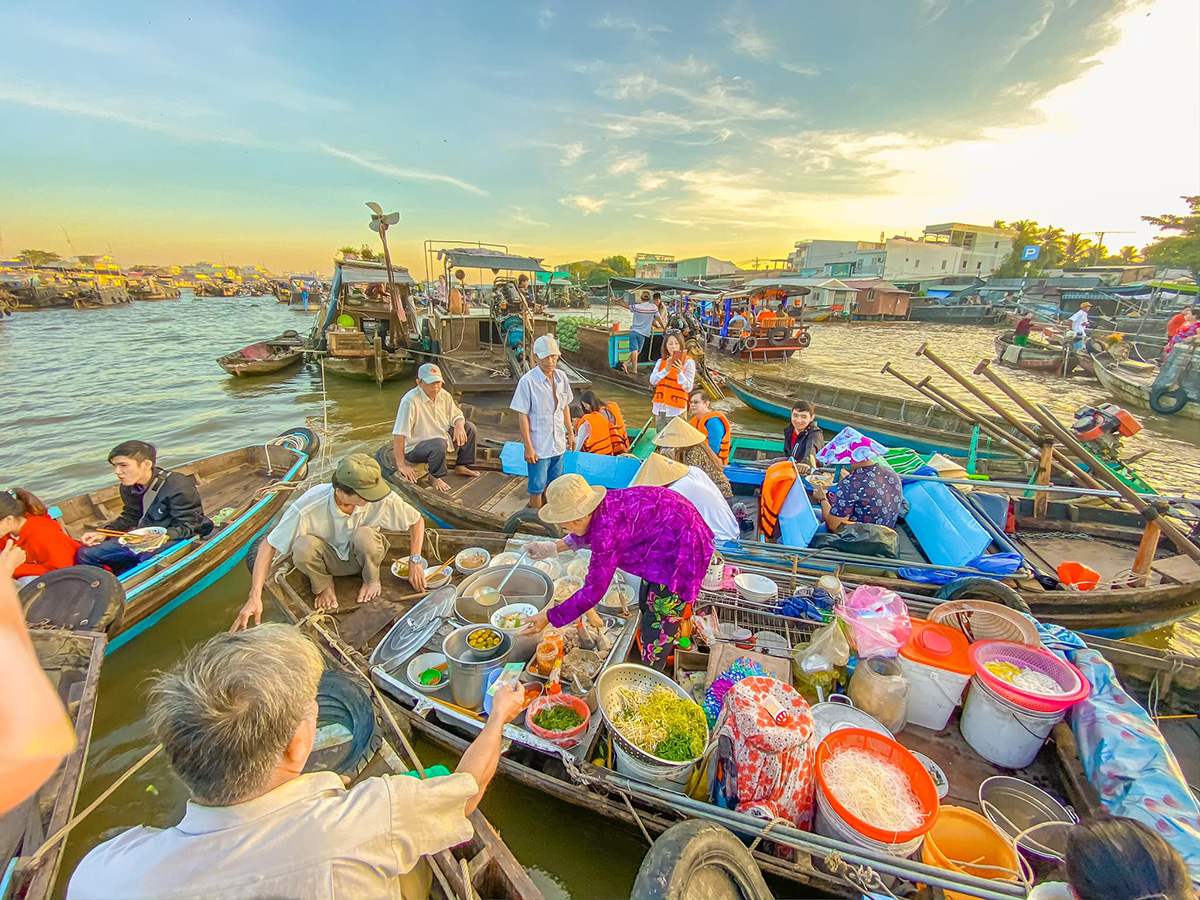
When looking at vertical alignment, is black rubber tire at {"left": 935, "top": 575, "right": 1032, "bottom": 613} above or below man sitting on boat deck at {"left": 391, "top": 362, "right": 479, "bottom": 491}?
below

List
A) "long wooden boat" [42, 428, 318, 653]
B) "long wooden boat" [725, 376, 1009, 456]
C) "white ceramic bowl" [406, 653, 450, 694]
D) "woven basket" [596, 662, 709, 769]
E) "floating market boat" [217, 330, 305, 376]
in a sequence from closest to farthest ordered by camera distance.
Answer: "woven basket" [596, 662, 709, 769]
"white ceramic bowl" [406, 653, 450, 694]
"long wooden boat" [42, 428, 318, 653]
"long wooden boat" [725, 376, 1009, 456]
"floating market boat" [217, 330, 305, 376]

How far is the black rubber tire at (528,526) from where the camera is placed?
5543 millimetres

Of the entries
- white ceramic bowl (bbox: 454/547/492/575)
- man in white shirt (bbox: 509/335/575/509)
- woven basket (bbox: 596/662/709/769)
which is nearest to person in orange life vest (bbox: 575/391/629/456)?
man in white shirt (bbox: 509/335/575/509)

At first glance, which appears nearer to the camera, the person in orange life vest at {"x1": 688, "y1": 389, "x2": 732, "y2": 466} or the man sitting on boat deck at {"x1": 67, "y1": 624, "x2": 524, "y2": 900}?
the man sitting on boat deck at {"x1": 67, "y1": 624, "x2": 524, "y2": 900}

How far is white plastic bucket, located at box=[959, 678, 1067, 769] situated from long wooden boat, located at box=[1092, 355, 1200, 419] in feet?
65.7

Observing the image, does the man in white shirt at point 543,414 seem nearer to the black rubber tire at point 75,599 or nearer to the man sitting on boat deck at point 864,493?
the man sitting on boat deck at point 864,493

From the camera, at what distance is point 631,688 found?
10.6 feet

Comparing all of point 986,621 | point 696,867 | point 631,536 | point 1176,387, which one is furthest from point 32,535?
point 1176,387

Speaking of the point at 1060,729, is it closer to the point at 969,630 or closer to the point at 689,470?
the point at 969,630

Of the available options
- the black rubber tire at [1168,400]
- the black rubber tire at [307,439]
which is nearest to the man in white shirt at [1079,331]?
the black rubber tire at [1168,400]

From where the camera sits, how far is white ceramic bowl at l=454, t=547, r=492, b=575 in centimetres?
477

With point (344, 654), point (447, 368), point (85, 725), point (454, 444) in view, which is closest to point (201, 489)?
point (454, 444)

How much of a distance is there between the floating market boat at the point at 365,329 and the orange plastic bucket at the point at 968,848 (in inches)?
705

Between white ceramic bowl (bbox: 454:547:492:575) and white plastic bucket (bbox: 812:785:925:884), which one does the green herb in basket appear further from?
white ceramic bowl (bbox: 454:547:492:575)
